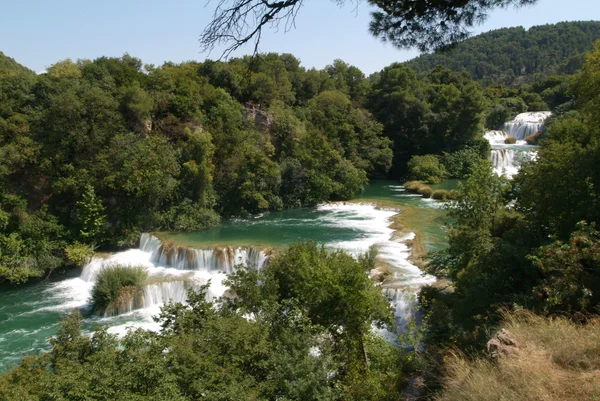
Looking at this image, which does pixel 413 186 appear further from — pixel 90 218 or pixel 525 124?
pixel 525 124

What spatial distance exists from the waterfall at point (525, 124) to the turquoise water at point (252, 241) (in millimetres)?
23089

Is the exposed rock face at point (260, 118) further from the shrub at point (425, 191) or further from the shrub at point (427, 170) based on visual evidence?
the shrub at point (427, 170)

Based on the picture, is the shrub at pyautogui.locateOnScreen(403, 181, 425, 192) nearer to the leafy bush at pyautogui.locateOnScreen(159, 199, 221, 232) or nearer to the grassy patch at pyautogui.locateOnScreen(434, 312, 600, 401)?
the leafy bush at pyautogui.locateOnScreen(159, 199, 221, 232)

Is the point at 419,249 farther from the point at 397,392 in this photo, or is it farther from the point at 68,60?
the point at 68,60

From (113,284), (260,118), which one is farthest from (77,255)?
(260,118)

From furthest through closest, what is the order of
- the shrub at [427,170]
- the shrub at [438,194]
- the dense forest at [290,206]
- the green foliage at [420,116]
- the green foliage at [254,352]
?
the green foliage at [420,116] < the shrub at [427,170] < the shrub at [438,194] < the dense forest at [290,206] < the green foliage at [254,352]

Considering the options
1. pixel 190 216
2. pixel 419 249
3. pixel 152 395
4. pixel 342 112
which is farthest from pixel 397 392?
pixel 342 112

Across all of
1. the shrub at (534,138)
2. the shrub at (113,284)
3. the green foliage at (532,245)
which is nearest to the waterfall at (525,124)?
the shrub at (534,138)

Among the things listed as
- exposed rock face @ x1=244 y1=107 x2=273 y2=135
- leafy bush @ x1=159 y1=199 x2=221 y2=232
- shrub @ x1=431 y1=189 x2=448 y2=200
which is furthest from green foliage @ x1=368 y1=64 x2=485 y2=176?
leafy bush @ x1=159 y1=199 x2=221 y2=232

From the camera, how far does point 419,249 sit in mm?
16531

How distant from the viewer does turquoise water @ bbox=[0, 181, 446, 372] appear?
12780 mm

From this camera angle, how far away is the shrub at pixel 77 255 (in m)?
17.0

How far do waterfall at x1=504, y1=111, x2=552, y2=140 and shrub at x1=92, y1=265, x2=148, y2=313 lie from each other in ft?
140

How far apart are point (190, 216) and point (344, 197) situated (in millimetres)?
10683
